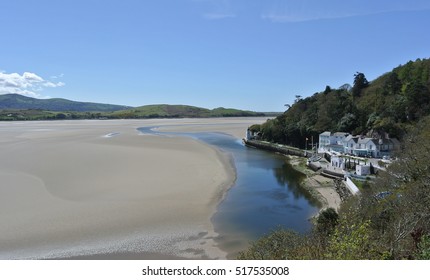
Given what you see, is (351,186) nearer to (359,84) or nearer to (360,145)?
(360,145)

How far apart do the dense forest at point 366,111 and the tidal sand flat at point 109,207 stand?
2036 cm

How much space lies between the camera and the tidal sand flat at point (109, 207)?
1361cm

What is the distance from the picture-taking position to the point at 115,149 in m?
40.2

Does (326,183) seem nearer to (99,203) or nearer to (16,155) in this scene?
(99,203)

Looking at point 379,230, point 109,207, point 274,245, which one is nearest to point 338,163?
point 379,230

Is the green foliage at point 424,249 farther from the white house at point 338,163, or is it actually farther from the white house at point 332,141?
the white house at point 332,141

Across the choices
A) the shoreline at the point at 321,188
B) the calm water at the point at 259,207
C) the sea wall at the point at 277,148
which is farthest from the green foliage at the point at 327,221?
the sea wall at the point at 277,148

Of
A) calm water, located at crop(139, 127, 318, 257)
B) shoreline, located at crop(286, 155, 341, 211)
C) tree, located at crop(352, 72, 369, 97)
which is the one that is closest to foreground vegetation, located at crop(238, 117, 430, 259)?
calm water, located at crop(139, 127, 318, 257)

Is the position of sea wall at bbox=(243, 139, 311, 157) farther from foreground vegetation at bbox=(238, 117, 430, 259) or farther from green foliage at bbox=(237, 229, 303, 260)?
green foliage at bbox=(237, 229, 303, 260)

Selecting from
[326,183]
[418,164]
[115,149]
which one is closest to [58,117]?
[115,149]

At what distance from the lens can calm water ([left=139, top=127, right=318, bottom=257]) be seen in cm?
1532

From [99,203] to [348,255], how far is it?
50.2 feet

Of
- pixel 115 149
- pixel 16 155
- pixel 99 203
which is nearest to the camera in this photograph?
pixel 99 203

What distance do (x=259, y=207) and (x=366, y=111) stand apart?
3591 centimetres
